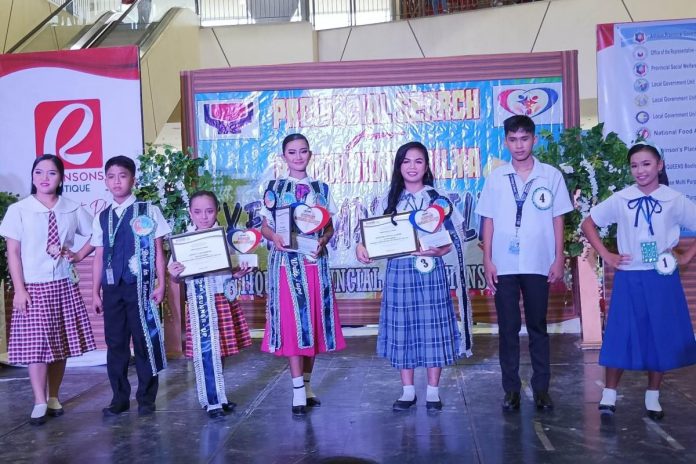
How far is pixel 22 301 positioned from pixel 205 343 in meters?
0.95

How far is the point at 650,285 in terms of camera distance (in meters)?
3.61

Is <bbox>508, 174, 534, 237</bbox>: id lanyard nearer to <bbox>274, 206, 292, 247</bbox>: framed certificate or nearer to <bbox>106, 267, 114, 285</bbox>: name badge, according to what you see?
<bbox>274, 206, 292, 247</bbox>: framed certificate

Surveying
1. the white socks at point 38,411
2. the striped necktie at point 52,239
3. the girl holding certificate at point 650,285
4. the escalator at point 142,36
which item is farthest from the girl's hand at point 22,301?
the escalator at point 142,36

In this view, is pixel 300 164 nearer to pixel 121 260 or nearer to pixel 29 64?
pixel 121 260

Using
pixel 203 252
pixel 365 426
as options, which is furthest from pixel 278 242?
pixel 365 426

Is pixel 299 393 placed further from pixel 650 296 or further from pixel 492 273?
pixel 650 296

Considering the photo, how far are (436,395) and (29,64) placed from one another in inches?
159

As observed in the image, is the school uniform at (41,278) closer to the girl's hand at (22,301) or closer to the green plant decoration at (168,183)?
the girl's hand at (22,301)

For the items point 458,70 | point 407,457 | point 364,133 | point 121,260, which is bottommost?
point 407,457

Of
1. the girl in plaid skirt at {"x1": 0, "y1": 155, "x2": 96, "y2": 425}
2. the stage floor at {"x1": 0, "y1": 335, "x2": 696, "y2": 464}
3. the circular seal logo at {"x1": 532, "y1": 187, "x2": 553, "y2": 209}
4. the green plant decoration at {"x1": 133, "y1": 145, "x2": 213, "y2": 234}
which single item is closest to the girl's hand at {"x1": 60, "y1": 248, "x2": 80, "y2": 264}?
the girl in plaid skirt at {"x1": 0, "y1": 155, "x2": 96, "y2": 425}

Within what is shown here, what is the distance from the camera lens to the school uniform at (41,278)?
403 centimetres

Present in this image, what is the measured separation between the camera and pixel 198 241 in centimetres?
383

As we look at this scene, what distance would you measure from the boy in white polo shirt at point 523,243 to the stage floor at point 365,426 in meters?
0.26

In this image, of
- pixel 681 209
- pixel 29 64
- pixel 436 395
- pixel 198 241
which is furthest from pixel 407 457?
pixel 29 64
